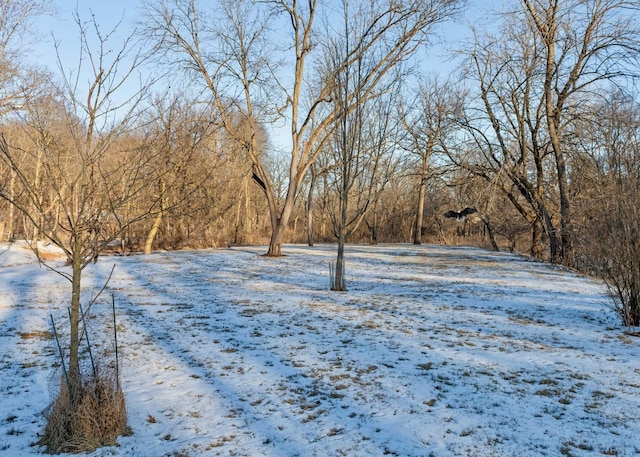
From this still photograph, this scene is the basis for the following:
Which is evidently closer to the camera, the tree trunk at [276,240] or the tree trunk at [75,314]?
the tree trunk at [75,314]

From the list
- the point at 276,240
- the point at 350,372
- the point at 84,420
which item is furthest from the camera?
the point at 276,240

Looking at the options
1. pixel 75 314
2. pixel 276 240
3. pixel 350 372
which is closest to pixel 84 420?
pixel 75 314

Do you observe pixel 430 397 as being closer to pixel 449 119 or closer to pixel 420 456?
pixel 420 456

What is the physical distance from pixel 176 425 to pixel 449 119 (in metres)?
17.9

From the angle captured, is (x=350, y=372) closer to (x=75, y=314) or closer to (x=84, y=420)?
(x=84, y=420)

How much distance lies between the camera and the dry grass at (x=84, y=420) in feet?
10.7

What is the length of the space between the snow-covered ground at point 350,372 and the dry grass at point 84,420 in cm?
13

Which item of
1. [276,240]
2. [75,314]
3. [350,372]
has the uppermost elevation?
[276,240]

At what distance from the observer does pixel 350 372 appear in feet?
16.1

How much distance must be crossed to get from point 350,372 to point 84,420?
8.62 feet

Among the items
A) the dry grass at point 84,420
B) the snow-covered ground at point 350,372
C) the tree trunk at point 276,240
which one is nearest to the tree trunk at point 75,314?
the dry grass at point 84,420

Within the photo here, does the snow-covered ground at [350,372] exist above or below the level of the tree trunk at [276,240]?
below

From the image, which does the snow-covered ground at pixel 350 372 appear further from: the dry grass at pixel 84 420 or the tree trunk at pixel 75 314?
the tree trunk at pixel 75 314

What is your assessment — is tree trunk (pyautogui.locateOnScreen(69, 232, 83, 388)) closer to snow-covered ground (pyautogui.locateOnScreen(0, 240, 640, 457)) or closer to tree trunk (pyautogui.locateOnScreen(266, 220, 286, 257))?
snow-covered ground (pyautogui.locateOnScreen(0, 240, 640, 457))
